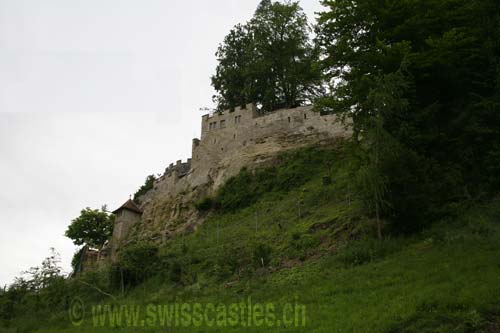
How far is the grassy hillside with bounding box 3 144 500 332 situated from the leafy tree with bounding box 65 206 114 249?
65.5 feet

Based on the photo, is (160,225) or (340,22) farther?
(160,225)

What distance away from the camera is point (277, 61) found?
136ft

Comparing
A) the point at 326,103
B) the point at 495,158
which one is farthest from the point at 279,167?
the point at 495,158

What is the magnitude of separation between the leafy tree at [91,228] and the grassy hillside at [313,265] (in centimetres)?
1998

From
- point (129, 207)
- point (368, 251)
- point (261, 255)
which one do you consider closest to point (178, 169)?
point (129, 207)

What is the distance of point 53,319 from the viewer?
81.3 ft

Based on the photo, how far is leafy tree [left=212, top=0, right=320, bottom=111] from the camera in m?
41.1

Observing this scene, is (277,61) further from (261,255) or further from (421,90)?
(261,255)

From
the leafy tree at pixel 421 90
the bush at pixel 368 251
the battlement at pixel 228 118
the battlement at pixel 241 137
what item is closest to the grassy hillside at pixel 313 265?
the bush at pixel 368 251

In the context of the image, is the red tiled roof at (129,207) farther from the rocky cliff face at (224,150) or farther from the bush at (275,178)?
the bush at (275,178)

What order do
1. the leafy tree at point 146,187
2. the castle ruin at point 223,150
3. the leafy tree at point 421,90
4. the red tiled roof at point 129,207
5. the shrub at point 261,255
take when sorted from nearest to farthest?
1. the leafy tree at point 421,90
2. the shrub at point 261,255
3. the castle ruin at point 223,150
4. the red tiled roof at point 129,207
5. the leafy tree at point 146,187

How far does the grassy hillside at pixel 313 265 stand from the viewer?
1258 centimetres

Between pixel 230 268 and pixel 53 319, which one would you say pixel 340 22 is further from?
pixel 53 319

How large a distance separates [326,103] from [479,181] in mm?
7566
